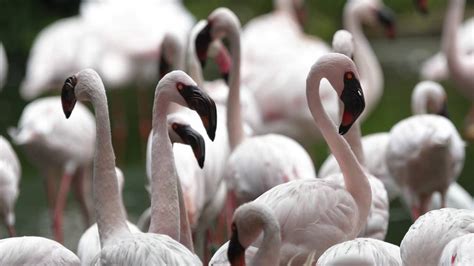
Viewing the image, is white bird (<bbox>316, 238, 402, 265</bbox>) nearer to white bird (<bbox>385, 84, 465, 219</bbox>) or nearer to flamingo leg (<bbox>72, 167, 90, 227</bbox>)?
white bird (<bbox>385, 84, 465, 219</bbox>)

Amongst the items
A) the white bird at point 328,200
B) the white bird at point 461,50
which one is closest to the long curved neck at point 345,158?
the white bird at point 328,200

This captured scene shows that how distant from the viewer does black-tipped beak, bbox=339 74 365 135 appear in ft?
15.9

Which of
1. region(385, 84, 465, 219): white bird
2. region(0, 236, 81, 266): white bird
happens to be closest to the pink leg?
region(385, 84, 465, 219): white bird

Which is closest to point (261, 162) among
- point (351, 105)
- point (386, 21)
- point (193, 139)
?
point (193, 139)

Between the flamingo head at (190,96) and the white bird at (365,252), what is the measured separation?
2.42ft

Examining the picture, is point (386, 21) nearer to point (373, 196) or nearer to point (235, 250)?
point (373, 196)

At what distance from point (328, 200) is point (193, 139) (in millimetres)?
638

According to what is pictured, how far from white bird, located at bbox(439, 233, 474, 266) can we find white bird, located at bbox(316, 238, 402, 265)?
0.82ft

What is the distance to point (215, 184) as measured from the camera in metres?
6.40

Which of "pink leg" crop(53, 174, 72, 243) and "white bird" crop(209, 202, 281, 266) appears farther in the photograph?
"pink leg" crop(53, 174, 72, 243)

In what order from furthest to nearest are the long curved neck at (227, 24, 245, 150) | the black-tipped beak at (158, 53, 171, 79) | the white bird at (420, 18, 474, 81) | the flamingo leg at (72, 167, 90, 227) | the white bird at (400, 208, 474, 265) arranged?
the white bird at (420, 18, 474, 81)
the flamingo leg at (72, 167, 90, 227)
the black-tipped beak at (158, 53, 171, 79)
the long curved neck at (227, 24, 245, 150)
the white bird at (400, 208, 474, 265)

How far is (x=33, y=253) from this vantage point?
4668mm

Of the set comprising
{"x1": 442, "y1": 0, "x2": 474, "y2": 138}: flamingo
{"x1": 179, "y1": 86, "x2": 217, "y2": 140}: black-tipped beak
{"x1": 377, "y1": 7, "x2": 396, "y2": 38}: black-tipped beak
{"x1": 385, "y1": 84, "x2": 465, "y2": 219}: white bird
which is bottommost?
{"x1": 442, "y1": 0, "x2": 474, "y2": 138}: flamingo

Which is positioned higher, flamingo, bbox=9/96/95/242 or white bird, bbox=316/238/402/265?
white bird, bbox=316/238/402/265
